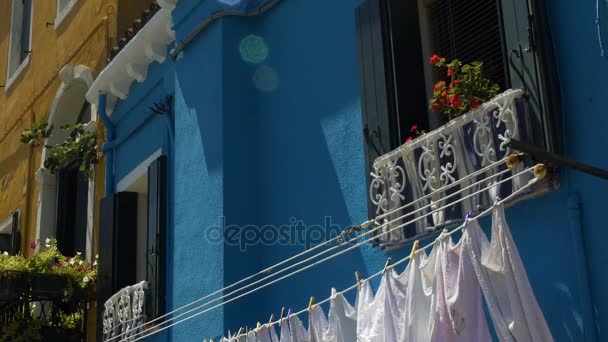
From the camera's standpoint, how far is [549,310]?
17.3 ft

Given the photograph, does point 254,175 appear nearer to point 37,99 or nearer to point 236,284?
point 236,284

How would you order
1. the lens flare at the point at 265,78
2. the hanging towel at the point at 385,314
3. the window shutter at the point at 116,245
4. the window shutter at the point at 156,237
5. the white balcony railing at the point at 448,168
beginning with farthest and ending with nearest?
the window shutter at the point at 116,245 < the window shutter at the point at 156,237 < the lens flare at the point at 265,78 < the white balcony railing at the point at 448,168 < the hanging towel at the point at 385,314

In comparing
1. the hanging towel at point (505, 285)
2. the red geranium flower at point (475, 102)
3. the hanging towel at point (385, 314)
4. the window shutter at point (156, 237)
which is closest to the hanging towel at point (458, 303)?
the hanging towel at point (505, 285)

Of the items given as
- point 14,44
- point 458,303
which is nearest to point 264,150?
point 458,303

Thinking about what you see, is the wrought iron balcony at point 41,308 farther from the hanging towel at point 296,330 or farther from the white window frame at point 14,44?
the white window frame at point 14,44

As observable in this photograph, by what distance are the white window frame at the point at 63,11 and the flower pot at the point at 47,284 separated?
413 cm

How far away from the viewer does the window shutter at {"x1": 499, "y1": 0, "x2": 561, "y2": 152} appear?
5.39m

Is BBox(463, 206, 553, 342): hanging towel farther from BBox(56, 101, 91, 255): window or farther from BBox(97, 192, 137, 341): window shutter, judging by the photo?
BBox(56, 101, 91, 255): window

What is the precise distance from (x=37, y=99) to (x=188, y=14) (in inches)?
231

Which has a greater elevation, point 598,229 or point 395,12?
point 395,12

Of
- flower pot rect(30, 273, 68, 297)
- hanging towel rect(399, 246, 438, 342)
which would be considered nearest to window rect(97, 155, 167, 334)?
flower pot rect(30, 273, 68, 297)

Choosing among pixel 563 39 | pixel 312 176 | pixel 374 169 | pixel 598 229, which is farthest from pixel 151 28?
pixel 598 229

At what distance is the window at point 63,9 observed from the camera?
42.9 feet

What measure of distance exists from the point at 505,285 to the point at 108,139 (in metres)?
7.03
